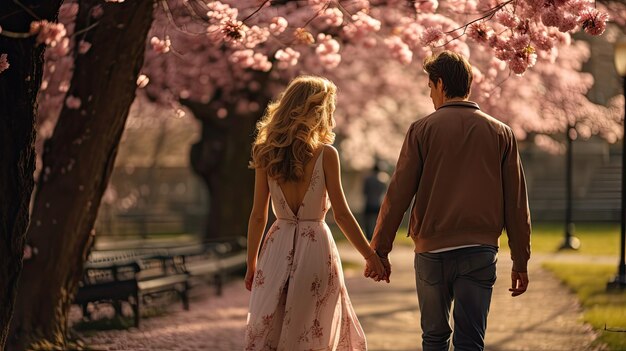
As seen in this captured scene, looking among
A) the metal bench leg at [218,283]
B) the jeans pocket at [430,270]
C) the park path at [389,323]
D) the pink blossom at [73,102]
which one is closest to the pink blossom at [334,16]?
the pink blossom at [73,102]

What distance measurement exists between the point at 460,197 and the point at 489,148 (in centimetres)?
28

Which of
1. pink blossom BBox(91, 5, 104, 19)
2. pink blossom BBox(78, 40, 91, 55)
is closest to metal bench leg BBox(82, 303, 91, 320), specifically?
pink blossom BBox(78, 40, 91, 55)

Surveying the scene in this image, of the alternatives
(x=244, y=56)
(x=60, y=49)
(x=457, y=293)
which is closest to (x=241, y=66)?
(x=244, y=56)

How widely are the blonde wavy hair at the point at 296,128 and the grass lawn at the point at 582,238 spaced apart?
17.5 metres

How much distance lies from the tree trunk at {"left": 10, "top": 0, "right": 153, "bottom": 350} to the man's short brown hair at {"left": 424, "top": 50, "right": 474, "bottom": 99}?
4.09 meters

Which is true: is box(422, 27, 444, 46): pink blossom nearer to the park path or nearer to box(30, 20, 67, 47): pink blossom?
box(30, 20, 67, 47): pink blossom

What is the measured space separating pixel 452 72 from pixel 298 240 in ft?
3.95

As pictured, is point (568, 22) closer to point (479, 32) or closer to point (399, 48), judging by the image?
point (479, 32)

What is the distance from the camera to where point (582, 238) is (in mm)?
29531

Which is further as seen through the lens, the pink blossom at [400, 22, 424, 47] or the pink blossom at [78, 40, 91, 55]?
the pink blossom at [400, 22, 424, 47]

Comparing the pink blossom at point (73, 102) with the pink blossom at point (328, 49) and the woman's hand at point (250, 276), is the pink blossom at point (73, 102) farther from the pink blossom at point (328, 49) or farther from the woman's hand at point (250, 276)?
the woman's hand at point (250, 276)

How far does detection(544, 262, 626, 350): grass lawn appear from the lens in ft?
33.3

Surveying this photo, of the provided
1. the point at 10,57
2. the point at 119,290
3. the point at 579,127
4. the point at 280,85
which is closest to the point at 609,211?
the point at 579,127

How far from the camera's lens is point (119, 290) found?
12016 millimetres
